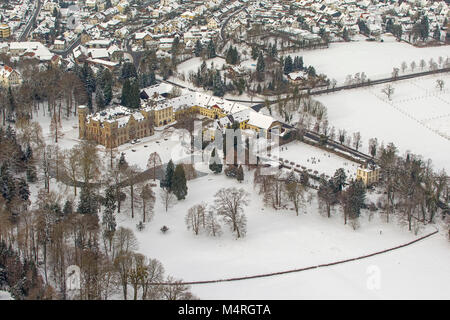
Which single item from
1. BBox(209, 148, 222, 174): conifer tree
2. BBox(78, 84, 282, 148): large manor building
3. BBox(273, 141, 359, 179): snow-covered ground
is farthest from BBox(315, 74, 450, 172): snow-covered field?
BBox(209, 148, 222, 174): conifer tree

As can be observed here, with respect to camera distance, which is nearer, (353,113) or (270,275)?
(270,275)

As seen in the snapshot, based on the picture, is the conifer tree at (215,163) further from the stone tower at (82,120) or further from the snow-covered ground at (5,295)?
the snow-covered ground at (5,295)

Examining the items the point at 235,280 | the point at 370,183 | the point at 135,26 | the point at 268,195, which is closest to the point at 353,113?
the point at 370,183

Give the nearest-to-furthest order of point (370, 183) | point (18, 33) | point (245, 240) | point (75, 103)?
1. point (245, 240)
2. point (370, 183)
3. point (75, 103)
4. point (18, 33)

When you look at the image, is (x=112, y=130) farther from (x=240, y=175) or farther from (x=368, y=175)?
(x=368, y=175)

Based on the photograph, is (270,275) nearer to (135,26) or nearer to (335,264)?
(335,264)

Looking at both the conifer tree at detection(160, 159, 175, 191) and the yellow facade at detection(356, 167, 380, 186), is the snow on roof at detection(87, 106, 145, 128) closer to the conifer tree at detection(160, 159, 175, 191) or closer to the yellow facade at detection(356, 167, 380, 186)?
the conifer tree at detection(160, 159, 175, 191)

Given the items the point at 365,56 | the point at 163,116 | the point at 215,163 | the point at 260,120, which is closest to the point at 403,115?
the point at 260,120
